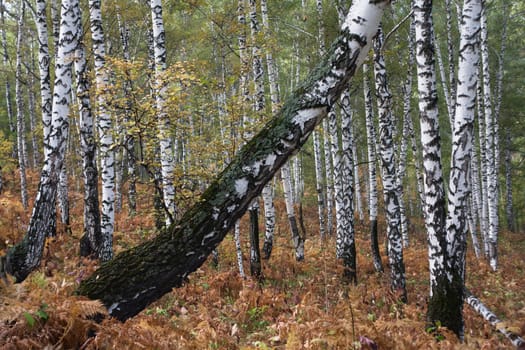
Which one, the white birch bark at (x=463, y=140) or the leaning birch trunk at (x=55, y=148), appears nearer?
the white birch bark at (x=463, y=140)

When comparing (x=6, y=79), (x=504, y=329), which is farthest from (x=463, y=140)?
(x=6, y=79)

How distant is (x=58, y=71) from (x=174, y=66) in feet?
6.79

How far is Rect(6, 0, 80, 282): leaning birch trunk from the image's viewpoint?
7.29 meters

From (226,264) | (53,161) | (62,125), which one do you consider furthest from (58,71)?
(226,264)

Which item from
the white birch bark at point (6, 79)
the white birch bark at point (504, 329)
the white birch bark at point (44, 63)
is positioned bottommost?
the white birch bark at point (504, 329)

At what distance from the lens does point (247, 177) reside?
327cm

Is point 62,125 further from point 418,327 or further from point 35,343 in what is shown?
point 418,327

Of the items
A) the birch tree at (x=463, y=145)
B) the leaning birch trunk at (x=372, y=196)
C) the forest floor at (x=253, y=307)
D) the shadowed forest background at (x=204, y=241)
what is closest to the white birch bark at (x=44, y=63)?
the shadowed forest background at (x=204, y=241)

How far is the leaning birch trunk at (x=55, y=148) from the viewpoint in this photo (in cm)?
729

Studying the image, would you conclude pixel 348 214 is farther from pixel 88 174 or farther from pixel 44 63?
pixel 44 63

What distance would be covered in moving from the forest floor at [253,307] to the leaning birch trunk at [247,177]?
458 mm

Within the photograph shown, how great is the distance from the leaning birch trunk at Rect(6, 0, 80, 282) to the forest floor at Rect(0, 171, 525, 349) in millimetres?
478

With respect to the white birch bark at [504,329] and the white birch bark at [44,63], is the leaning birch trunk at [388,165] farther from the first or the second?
the white birch bark at [44,63]

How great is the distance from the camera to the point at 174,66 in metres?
7.75
